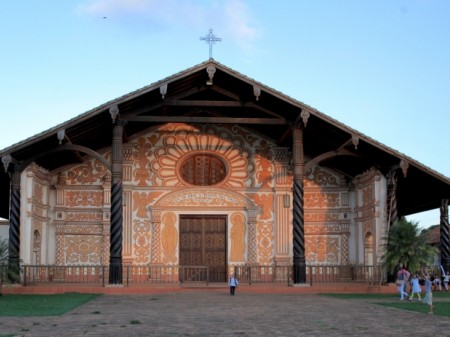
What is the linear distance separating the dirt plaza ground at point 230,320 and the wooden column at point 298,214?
4012 millimetres

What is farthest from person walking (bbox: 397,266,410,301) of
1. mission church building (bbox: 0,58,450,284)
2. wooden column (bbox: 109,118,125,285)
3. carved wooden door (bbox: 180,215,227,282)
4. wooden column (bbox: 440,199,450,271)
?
wooden column (bbox: 109,118,125,285)

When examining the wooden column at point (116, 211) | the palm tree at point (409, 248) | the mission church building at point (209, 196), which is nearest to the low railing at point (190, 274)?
the mission church building at point (209, 196)

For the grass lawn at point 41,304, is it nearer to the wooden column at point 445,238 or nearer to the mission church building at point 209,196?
the mission church building at point 209,196

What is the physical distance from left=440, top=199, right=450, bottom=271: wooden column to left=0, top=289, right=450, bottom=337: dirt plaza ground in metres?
8.65

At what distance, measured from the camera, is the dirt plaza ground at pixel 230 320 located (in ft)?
36.8

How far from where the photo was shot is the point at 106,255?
2669 cm

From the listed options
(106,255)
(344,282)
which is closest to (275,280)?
(344,282)

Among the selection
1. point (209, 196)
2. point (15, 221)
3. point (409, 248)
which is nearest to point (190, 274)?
point (209, 196)

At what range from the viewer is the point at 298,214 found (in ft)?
77.0

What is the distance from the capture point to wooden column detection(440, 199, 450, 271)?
25.8 m

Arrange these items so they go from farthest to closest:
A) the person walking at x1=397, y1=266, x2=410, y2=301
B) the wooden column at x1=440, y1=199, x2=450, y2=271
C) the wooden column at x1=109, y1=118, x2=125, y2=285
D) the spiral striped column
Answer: the wooden column at x1=440, y1=199, x2=450, y2=271
the spiral striped column
the wooden column at x1=109, y1=118, x2=125, y2=285
the person walking at x1=397, y1=266, x2=410, y2=301

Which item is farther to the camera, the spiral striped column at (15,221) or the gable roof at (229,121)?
the spiral striped column at (15,221)

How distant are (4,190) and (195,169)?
7671 millimetres

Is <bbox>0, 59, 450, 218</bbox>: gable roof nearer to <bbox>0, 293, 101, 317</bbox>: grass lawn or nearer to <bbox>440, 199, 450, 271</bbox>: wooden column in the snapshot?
<bbox>440, 199, 450, 271</bbox>: wooden column
